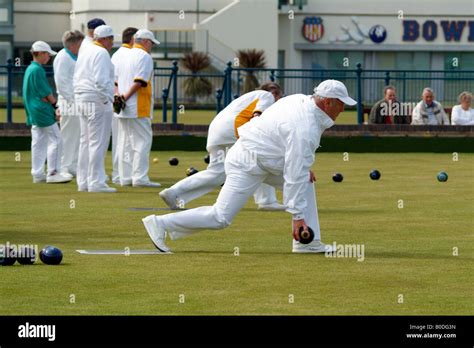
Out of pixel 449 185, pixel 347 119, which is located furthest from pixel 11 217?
pixel 347 119

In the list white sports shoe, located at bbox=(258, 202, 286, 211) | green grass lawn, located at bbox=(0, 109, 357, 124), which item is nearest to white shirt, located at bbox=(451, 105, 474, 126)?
green grass lawn, located at bbox=(0, 109, 357, 124)

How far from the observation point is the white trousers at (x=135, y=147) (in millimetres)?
19703

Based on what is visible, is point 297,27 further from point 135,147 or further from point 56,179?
point 135,147

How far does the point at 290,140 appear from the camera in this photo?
12180 mm

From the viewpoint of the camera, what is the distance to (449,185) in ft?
66.9

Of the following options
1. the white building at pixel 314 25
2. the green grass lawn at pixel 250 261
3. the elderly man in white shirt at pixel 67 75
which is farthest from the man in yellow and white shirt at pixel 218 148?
the white building at pixel 314 25

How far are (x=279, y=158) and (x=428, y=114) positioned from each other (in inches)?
678

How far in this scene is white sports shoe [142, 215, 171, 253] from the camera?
12734mm

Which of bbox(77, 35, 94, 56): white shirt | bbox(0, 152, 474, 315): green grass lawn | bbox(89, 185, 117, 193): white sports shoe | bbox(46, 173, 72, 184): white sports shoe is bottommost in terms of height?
bbox(0, 152, 474, 315): green grass lawn

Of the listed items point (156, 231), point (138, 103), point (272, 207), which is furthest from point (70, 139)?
point (156, 231)

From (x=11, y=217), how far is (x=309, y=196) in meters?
4.23

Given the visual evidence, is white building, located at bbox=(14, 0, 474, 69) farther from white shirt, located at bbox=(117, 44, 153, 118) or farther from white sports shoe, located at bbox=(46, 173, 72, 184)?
white shirt, located at bbox=(117, 44, 153, 118)

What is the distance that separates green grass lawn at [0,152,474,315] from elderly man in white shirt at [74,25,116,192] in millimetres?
419
